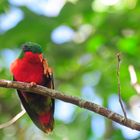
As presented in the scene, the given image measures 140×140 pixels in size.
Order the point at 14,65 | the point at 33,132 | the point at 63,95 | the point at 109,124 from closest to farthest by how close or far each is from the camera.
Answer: the point at 63,95 < the point at 14,65 < the point at 33,132 < the point at 109,124

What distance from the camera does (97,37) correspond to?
636cm

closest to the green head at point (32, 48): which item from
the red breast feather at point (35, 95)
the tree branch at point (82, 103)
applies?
the red breast feather at point (35, 95)

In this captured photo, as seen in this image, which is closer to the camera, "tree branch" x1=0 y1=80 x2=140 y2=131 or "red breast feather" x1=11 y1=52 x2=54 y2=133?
"tree branch" x1=0 y1=80 x2=140 y2=131

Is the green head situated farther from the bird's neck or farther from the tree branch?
the tree branch

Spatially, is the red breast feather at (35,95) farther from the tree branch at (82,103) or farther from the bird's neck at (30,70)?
the tree branch at (82,103)

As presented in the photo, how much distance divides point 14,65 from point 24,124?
1.51 meters

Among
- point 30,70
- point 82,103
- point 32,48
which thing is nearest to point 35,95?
point 30,70

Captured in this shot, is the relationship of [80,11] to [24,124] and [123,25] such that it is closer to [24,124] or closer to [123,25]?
[123,25]

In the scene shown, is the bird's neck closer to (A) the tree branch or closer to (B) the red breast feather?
(B) the red breast feather

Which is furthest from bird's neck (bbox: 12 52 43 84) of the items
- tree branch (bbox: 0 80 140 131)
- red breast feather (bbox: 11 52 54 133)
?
tree branch (bbox: 0 80 140 131)

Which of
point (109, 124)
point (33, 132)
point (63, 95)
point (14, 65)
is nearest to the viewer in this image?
point (63, 95)

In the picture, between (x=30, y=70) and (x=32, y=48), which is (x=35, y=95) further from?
(x=32, y=48)

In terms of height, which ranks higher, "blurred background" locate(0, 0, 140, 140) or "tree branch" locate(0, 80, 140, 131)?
"tree branch" locate(0, 80, 140, 131)

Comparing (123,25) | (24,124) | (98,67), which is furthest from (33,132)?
(123,25)
